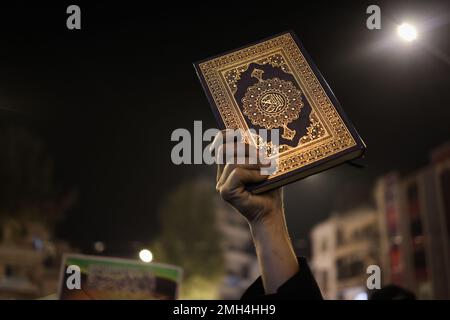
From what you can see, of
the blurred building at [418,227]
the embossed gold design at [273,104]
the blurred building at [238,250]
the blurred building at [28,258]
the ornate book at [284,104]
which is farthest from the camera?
the blurred building at [238,250]

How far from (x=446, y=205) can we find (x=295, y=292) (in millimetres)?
15094

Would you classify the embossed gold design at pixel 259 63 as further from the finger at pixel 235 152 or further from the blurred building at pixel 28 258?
the blurred building at pixel 28 258

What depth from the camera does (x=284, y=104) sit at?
4.99 ft

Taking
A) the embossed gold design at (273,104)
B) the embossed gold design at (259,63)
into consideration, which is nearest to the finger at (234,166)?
the embossed gold design at (273,104)

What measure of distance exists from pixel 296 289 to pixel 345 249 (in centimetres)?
1860

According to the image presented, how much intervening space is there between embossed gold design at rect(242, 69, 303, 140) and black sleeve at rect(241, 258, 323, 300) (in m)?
0.45

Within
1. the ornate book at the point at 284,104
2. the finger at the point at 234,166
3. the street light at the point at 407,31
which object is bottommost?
the finger at the point at 234,166

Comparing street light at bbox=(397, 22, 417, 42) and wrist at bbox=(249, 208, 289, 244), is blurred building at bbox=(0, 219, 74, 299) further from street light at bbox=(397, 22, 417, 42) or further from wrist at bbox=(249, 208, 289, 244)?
wrist at bbox=(249, 208, 289, 244)

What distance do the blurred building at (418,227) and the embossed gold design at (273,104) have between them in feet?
44.8

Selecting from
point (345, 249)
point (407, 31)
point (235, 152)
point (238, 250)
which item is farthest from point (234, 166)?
point (238, 250)

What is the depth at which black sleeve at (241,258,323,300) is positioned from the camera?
3.88 feet

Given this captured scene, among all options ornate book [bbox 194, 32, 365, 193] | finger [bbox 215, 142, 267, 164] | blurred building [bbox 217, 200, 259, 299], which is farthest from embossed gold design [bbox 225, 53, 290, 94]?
blurred building [bbox 217, 200, 259, 299]

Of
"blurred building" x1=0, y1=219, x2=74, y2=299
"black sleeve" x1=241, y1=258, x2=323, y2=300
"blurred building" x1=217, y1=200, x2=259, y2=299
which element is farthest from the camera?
"blurred building" x1=217, y1=200, x2=259, y2=299

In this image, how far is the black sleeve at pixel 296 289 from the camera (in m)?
1.18
